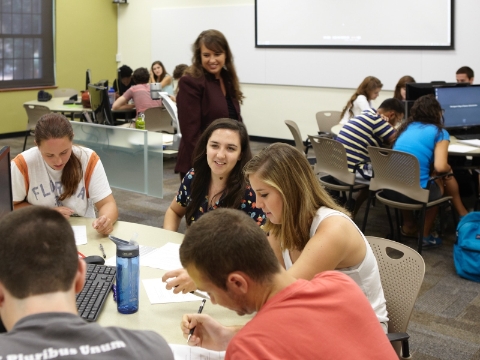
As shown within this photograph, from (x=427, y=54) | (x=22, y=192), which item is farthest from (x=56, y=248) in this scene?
(x=427, y=54)

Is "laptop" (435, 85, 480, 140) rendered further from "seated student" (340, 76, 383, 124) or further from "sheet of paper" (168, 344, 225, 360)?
"sheet of paper" (168, 344, 225, 360)

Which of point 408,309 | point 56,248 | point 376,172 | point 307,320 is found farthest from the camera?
point 376,172

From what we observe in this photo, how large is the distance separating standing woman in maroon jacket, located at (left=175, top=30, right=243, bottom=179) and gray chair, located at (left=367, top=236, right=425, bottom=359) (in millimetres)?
1900

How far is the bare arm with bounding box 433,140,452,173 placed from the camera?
14.6 feet

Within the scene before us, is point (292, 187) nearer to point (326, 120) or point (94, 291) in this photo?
point (94, 291)

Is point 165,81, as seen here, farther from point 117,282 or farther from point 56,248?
point 56,248

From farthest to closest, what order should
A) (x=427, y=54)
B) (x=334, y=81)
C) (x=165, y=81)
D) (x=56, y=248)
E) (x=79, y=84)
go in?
(x=79, y=84)
(x=165, y=81)
(x=334, y=81)
(x=427, y=54)
(x=56, y=248)

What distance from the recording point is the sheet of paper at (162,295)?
194 centimetres

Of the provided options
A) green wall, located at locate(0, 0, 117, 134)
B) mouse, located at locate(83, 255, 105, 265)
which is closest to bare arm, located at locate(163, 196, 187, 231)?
mouse, located at locate(83, 255, 105, 265)

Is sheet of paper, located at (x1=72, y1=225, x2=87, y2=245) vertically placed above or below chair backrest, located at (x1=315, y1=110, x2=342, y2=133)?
below

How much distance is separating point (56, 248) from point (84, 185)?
177cm

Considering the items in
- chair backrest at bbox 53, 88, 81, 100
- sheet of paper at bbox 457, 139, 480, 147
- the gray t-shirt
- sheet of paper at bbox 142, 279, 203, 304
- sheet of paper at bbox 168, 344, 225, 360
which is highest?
chair backrest at bbox 53, 88, 81, 100

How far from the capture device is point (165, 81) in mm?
9023

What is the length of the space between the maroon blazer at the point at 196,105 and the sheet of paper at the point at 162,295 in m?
1.85
